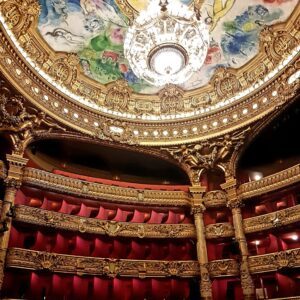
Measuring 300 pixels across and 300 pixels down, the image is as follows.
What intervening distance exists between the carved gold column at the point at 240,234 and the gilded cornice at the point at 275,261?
275 millimetres

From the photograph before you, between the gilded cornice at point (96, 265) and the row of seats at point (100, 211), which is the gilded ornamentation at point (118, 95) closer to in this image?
the row of seats at point (100, 211)

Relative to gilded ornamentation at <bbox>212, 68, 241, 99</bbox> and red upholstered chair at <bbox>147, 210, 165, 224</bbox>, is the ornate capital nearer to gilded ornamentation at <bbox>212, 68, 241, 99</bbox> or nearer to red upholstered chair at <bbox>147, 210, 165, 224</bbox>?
red upholstered chair at <bbox>147, 210, 165, 224</bbox>

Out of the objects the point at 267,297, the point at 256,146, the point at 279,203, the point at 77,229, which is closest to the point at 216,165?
the point at 256,146

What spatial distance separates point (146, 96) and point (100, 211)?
5.71 metres

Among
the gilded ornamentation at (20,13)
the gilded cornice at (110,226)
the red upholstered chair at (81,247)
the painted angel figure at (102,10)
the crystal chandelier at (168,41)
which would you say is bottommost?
the red upholstered chair at (81,247)

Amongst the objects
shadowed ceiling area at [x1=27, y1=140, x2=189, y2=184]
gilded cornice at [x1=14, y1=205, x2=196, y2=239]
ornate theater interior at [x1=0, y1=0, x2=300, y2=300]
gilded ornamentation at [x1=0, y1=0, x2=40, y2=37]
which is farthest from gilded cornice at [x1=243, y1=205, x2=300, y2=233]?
gilded ornamentation at [x1=0, y1=0, x2=40, y2=37]

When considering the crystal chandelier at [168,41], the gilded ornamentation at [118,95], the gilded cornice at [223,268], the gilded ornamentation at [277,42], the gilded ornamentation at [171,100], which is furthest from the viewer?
the gilded ornamentation at [171,100]

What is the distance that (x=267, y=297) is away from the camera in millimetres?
12617

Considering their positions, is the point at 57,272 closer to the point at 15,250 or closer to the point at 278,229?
the point at 15,250

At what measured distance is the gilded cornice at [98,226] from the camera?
11.8 metres

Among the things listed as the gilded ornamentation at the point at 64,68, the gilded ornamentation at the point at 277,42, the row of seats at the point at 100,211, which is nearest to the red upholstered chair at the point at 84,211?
the row of seats at the point at 100,211

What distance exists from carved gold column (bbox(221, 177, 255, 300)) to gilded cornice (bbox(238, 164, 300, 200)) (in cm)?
A: 34

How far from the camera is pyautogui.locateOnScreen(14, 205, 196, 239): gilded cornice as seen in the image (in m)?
11.8

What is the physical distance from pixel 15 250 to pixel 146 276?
5004 mm
